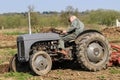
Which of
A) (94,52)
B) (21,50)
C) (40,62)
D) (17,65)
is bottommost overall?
(17,65)

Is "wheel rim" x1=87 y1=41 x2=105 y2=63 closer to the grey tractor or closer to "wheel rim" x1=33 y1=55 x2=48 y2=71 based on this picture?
the grey tractor

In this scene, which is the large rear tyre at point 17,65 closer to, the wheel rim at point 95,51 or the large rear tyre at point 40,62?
the large rear tyre at point 40,62

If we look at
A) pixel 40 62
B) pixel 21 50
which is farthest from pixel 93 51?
pixel 21 50

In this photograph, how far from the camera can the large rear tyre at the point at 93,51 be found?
1202 cm

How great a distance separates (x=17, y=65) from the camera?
12.6 m

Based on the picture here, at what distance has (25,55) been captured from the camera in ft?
39.1

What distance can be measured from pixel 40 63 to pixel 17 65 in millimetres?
1118

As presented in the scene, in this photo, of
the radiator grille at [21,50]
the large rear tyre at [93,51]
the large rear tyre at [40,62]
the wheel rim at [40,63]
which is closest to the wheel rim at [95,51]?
the large rear tyre at [93,51]

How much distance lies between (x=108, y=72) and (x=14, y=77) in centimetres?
283

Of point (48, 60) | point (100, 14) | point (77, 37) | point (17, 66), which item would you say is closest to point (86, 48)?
point (77, 37)

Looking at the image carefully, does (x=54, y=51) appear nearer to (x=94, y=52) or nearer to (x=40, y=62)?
(x=40, y=62)

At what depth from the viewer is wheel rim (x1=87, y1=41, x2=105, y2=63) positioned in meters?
12.3

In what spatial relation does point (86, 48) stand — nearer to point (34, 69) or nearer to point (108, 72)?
point (108, 72)

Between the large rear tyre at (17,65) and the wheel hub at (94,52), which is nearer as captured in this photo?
the wheel hub at (94,52)
